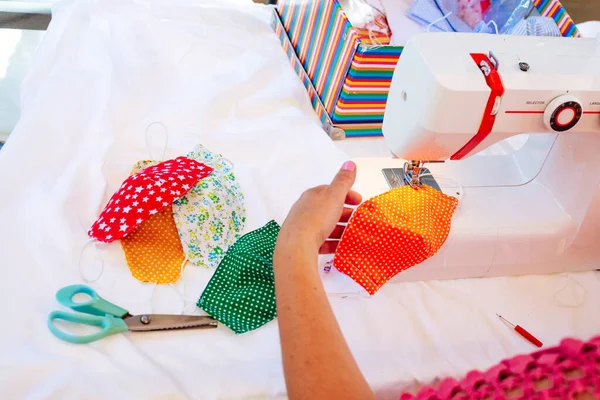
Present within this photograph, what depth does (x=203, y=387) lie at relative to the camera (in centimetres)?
82

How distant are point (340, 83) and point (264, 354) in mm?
737

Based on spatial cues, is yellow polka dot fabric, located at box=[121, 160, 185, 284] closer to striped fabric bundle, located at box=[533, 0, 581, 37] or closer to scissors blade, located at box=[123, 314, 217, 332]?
scissors blade, located at box=[123, 314, 217, 332]

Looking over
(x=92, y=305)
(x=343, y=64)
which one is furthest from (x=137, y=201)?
(x=343, y=64)

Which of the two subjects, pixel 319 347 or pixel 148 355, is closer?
pixel 319 347

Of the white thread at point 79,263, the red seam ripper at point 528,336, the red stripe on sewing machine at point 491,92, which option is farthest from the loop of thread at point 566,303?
the white thread at point 79,263

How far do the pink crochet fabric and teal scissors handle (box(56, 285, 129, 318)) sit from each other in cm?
54

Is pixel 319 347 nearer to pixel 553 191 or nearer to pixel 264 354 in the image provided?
pixel 264 354

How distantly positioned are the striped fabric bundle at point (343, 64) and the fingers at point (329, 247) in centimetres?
50

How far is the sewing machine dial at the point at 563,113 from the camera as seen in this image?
2.85ft

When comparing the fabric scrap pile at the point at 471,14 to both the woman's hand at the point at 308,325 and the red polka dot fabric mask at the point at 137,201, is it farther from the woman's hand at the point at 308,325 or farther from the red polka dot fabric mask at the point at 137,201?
the woman's hand at the point at 308,325

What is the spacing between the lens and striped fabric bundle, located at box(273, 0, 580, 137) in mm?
1292

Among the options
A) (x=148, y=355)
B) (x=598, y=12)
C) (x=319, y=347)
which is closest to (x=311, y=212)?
(x=319, y=347)

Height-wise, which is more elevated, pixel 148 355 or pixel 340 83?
pixel 340 83

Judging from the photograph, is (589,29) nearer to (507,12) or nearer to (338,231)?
(507,12)
